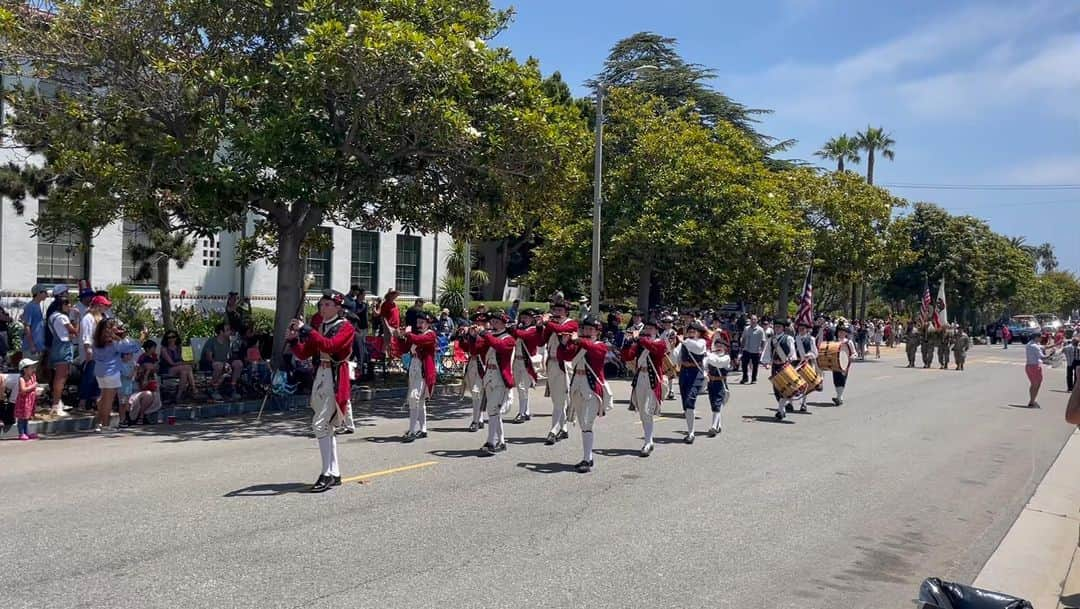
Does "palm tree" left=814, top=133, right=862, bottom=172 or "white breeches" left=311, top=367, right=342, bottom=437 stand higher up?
"palm tree" left=814, top=133, right=862, bottom=172

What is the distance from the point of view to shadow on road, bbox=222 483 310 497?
8656mm

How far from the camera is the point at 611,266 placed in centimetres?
2791

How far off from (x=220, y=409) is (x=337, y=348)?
6.97 m

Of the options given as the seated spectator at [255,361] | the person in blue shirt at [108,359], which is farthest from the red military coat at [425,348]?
the seated spectator at [255,361]

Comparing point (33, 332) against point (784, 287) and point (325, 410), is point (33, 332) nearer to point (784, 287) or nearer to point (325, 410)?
point (325, 410)

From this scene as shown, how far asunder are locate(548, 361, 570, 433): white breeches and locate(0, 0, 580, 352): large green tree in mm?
4826

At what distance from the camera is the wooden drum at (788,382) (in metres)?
15.5

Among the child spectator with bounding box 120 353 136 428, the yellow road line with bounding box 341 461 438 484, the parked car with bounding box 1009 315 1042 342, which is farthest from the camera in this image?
the parked car with bounding box 1009 315 1042 342

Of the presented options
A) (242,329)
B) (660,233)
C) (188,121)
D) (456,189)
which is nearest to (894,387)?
(660,233)

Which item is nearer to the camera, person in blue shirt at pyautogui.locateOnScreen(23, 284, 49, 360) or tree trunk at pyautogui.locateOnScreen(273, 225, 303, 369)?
person in blue shirt at pyautogui.locateOnScreen(23, 284, 49, 360)

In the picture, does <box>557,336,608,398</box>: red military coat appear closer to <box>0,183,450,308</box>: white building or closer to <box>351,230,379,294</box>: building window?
<box>0,183,450,308</box>: white building

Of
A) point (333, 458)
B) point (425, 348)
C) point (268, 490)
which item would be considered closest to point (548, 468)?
point (425, 348)

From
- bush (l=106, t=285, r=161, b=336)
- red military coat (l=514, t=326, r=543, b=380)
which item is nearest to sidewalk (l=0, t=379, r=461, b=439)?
red military coat (l=514, t=326, r=543, b=380)

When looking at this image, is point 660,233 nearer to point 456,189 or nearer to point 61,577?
point 456,189
